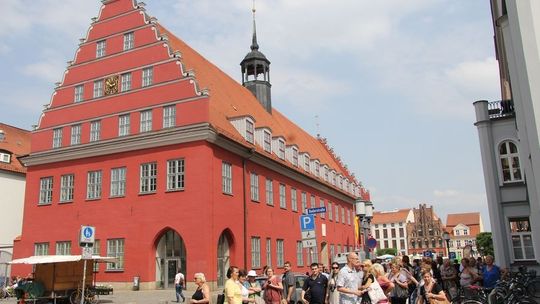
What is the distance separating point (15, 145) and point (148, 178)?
2247 cm

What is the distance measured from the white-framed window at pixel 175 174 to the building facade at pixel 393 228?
103631mm

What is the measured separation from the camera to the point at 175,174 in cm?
2581

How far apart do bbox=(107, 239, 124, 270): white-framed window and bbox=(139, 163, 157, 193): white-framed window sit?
9.84 feet

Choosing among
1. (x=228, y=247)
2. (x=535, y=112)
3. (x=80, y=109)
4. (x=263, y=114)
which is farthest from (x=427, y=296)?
(x=263, y=114)

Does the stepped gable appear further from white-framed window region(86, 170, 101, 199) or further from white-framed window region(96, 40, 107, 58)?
white-framed window region(86, 170, 101, 199)

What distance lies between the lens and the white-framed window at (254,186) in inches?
1168

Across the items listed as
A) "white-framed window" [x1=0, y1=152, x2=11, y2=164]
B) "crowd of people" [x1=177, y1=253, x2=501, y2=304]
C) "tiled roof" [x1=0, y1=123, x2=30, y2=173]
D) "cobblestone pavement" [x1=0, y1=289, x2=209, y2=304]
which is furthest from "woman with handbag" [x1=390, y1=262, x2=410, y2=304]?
"white-framed window" [x1=0, y1=152, x2=11, y2=164]

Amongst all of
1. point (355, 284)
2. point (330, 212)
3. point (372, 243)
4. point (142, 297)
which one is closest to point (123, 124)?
point (142, 297)

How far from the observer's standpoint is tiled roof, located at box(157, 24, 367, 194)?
28.4 metres

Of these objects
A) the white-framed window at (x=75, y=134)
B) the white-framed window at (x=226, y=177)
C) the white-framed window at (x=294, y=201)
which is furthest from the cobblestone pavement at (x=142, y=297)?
the white-framed window at (x=294, y=201)

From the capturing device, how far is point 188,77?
87.1ft

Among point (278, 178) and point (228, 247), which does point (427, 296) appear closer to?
point (228, 247)

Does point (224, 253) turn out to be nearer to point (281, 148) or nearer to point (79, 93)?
point (281, 148)

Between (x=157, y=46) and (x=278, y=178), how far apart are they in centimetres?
1184
